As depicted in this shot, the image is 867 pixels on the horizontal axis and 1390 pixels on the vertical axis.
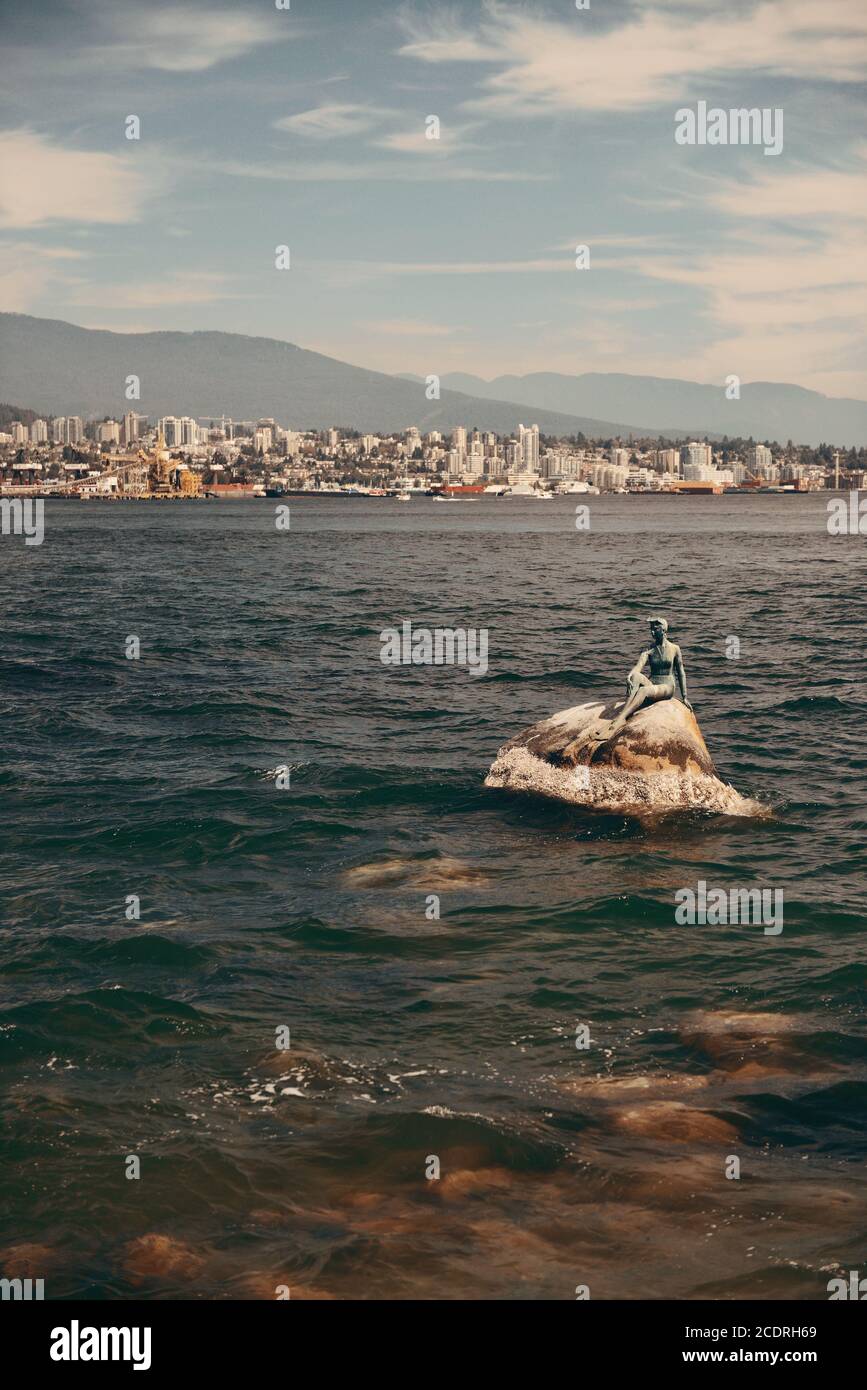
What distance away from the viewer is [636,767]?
747 inches

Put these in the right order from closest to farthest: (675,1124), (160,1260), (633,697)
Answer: (160,1260), (675,1124), (633,697)

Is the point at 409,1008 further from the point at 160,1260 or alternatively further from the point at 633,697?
the point at 633,697

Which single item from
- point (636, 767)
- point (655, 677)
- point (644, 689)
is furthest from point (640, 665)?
point (636, 767)

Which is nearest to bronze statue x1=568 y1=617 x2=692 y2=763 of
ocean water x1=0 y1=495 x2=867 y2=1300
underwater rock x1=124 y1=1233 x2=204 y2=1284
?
ocean water x1=0 y1=495 x2=867 y2=1300

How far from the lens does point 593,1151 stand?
34.1 ft

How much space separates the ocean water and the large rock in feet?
1.20

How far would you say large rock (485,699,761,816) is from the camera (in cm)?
1895

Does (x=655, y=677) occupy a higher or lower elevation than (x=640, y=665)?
lower

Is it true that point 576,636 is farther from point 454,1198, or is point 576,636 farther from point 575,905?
point 454,1198

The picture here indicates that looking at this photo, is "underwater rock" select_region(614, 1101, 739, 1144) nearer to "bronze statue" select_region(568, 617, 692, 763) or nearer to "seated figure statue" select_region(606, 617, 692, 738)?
"bronze statue" select_region(568, 617, 692, 763)

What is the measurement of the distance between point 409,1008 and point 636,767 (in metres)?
6.96

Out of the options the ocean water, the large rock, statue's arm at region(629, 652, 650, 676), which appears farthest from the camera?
statue's arm at region(629, 652, 650, 676)

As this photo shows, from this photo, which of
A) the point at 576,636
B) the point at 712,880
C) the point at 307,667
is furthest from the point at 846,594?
the point at 712,880
